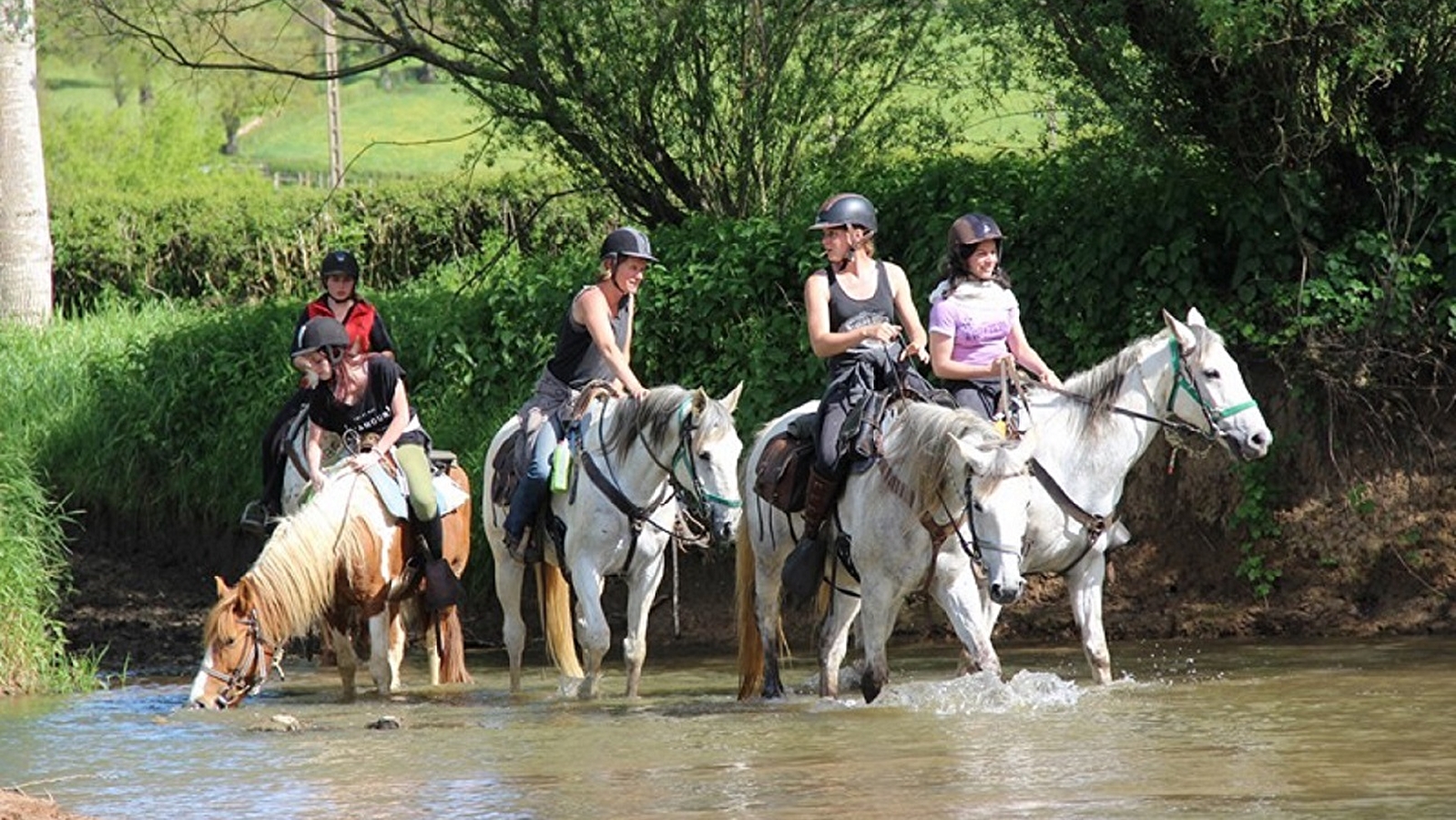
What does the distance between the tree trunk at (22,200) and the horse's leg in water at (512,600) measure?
11.3m

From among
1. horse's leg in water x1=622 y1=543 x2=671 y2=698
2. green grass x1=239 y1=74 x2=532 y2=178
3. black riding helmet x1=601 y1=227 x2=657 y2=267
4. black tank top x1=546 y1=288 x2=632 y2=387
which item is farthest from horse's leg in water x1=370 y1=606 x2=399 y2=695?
green grass x1=239 y1=74 x2=532 y2=178

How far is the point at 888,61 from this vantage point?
17.6 m

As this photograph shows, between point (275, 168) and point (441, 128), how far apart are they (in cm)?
591

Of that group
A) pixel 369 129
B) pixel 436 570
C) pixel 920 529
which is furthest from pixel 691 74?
pixel 369 129

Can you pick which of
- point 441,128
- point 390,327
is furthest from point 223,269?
point 441,128

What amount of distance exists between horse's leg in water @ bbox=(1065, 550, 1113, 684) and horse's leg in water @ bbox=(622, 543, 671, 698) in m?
2.32

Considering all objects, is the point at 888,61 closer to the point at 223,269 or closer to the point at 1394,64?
the point at 1394,64

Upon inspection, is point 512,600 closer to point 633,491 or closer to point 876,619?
point 633,491

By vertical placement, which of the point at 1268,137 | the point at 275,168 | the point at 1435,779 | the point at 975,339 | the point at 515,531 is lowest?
the point at 1435,779

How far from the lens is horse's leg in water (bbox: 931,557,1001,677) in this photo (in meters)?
10.8

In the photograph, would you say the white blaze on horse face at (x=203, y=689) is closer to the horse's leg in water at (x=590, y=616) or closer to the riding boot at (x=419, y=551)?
the riding boot at (x=419, y=551)

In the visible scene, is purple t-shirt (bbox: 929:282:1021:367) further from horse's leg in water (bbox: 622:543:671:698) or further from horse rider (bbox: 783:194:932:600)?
horse's leg in water (bbox: 622:543:671:698)

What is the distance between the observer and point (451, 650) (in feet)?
44.6

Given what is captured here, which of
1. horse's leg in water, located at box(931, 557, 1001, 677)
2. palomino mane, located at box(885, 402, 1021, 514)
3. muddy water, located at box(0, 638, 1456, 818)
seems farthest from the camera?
horse's leg in water, located at box(931, 557, 1001, 677)
